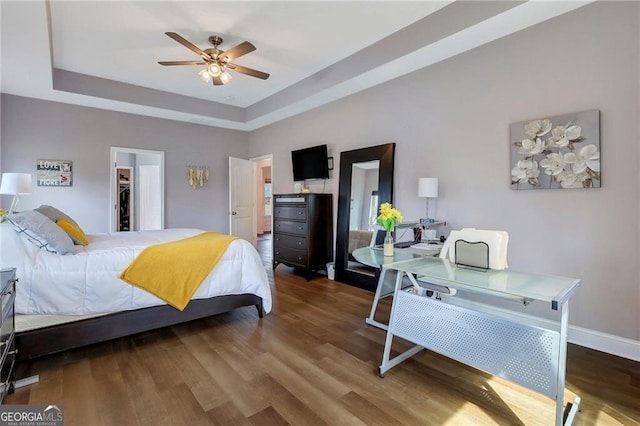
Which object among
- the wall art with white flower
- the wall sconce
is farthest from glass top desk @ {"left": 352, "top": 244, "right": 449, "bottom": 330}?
the wall sconce

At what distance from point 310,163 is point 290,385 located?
3663 millimetres

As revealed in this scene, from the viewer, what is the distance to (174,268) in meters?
2.61

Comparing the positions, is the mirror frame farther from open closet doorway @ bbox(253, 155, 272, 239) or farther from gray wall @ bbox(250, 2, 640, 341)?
open closet doorway @ bbox(253, 155, 272, 239)

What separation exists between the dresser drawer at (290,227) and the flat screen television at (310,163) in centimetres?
82

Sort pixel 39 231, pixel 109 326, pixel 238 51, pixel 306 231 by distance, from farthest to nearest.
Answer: pixel 306 231
pixel 238 51
pixel 109 326
pixel 39 231

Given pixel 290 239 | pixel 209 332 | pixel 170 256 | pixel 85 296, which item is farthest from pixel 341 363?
pixel 290 239

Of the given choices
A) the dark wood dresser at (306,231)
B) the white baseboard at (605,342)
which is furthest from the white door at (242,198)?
the white baseboard at (605,342)

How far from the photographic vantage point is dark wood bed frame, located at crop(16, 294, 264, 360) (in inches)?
82.4

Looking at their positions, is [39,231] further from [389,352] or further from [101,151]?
[101,151]

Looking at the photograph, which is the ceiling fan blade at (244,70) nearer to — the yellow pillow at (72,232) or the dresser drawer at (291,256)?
the yellow pillow at (72,232)

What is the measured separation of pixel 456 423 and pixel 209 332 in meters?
2.08

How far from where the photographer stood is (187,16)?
301 centimetres

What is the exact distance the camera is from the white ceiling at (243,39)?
9.13 ft

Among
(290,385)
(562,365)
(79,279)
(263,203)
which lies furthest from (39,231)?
(263,203)
